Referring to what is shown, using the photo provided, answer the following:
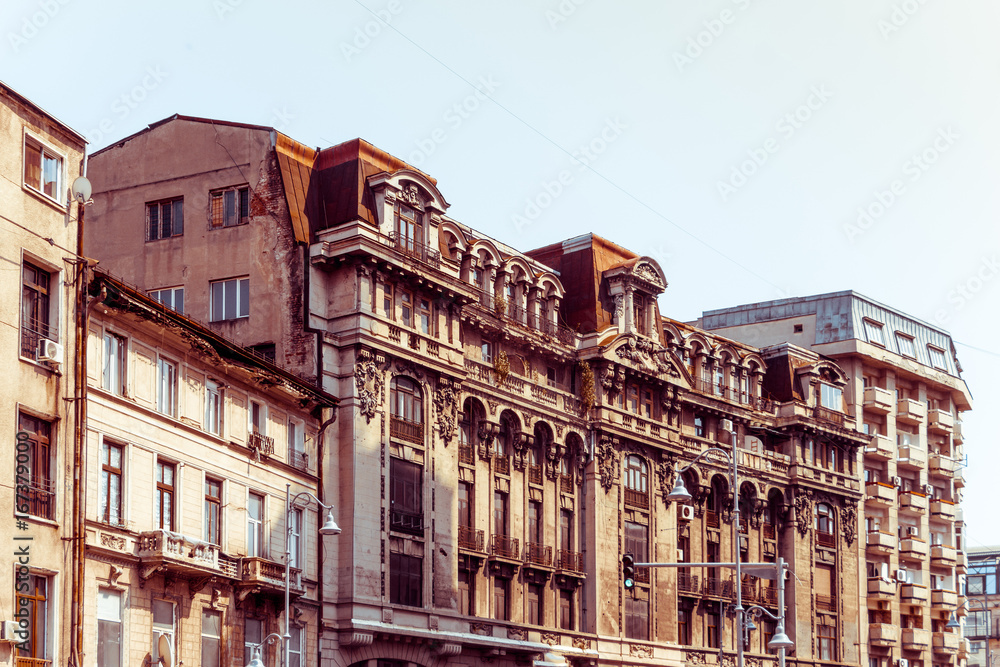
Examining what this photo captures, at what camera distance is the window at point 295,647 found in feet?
166

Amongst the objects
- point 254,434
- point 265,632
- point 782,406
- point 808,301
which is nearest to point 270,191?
point 254,434

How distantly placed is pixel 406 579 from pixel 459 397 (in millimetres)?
8062

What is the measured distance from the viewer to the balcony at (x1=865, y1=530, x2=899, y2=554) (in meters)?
91.8

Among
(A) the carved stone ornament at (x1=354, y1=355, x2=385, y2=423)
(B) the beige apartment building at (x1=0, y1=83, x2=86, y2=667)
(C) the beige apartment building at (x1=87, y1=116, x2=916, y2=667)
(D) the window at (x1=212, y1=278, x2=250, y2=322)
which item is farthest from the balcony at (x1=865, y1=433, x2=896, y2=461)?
(B) the beige apartment building at (x1=0, y1=83, x2=86, y2=667)

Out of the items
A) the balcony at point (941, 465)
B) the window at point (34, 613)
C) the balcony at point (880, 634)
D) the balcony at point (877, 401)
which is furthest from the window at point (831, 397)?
the window at point (34, 613)

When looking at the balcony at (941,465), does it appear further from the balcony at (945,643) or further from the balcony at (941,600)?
the balcony at (945,643)

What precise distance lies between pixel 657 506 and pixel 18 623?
42510mm

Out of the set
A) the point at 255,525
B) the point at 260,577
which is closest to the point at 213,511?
the point at 260,577

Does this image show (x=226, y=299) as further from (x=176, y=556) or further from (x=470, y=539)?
(x=176, y=556)

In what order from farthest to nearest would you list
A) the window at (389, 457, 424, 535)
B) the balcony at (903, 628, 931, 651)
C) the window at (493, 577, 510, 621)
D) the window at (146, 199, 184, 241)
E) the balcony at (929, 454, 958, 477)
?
the balcony at (929, 454, 958, 477) < the balcony at (903, 628, 931, 651) < the window at (493, 577, 510, 621) < the window at (146, 199, 184, 241) < the window at (389, 457, 424, 535)

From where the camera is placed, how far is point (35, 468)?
1463 inches

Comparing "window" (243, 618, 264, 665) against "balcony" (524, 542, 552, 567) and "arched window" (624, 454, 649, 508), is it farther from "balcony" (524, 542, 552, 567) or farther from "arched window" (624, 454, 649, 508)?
"arched window" (624, 454, 649, 508)

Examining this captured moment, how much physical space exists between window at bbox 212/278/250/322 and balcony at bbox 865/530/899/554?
47.7 m

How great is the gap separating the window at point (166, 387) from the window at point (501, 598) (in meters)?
22.0
